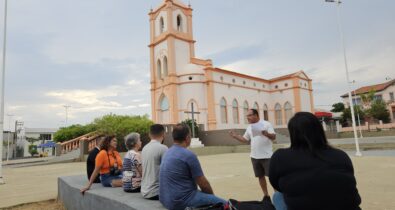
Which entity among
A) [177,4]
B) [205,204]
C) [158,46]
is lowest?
[205,204]

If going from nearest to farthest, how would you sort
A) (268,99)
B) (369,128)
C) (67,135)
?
(67,135), (369,128), (268,99)

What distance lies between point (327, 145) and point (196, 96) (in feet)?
108

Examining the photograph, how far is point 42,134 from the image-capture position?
6041 cm

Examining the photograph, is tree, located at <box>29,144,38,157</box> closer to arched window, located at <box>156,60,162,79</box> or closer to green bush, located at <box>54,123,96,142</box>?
green bush, located at <box>54,123,96,142</box>

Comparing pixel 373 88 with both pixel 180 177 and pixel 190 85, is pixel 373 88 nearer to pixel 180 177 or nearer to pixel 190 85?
pixel 190 85

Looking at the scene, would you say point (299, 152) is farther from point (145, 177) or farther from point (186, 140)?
point (145, 177)

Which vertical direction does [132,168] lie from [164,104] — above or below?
below

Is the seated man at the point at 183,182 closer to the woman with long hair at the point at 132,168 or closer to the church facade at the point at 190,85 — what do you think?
the woman with long hair at the point at 132,168

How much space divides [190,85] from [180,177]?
1267 inches

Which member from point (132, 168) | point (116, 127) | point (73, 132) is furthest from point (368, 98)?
point (132, 168)

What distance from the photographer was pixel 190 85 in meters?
35.1

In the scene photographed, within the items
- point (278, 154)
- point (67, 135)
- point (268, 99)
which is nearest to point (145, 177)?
point (278, 154)

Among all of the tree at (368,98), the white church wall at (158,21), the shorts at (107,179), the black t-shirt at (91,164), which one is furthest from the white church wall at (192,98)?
the tree at (368,98)

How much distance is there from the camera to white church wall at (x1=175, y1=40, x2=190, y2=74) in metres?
36.7
